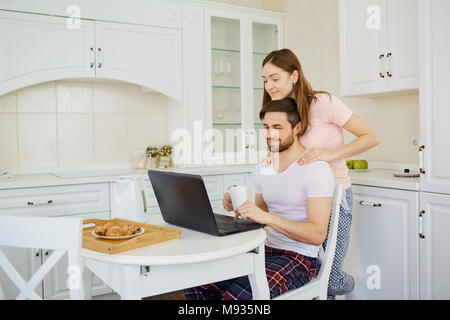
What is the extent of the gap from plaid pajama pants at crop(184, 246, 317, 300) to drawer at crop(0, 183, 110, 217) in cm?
127

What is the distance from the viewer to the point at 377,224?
243 centimetres

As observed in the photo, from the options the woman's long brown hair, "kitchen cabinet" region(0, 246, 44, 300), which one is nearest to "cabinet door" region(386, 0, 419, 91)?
the woman's long brown hair

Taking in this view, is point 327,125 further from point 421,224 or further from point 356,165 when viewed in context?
point 356,165

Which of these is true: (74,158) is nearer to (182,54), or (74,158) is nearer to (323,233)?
(182,54)

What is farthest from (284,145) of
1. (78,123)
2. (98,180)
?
(78,123)

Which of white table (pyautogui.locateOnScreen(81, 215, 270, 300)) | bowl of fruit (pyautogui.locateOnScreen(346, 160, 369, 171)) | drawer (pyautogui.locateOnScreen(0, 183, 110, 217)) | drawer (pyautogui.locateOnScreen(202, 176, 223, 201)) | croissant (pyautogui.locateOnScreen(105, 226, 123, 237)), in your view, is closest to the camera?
white table (pyautogui.locateOnScreen(81, 215, 270, 300))

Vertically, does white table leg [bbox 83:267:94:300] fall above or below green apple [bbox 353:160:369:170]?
below

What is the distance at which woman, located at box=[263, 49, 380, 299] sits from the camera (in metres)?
1.86

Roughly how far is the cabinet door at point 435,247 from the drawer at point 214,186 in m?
1.43

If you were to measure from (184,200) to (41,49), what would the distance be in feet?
5.96

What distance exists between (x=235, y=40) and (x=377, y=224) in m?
1.85

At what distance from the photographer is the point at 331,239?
1.66 m

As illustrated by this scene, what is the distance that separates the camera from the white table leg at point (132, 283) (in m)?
1.18

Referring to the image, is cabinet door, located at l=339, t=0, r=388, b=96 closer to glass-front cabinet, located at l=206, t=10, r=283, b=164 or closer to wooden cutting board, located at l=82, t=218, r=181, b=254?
glass-front cabinet, located at l=206, t=10, r=283, b=164
